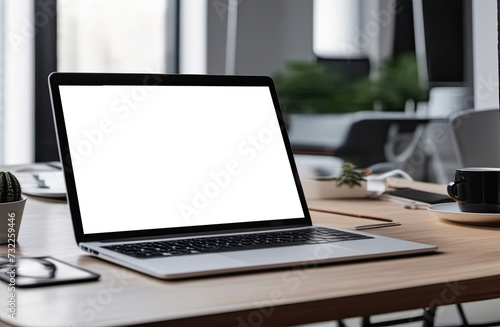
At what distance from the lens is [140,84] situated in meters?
1.06

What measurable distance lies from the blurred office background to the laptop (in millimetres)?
2901

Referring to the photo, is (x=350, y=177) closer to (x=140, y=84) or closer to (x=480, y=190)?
(x=480, y=190)

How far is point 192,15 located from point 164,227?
3.96m

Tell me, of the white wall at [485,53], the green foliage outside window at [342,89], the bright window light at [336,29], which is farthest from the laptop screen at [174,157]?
the bright window light at [336,29]

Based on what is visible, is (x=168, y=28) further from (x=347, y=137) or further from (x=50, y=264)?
(x=50, y=264)

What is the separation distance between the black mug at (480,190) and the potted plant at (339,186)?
33cm

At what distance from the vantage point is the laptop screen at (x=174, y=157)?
3.14ft

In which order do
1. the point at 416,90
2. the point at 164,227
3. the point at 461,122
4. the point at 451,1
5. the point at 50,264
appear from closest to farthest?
1. the point at 50,264
2. the point at 164,227
3. the point at 461,122
4. the point at 451,1
5. the point at 416,90

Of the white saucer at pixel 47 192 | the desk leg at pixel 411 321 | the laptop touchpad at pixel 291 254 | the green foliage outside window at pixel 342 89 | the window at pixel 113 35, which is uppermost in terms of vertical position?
the window at pixel 113 35

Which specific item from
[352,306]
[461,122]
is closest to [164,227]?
[352,306]

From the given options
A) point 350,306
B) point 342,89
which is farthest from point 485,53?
point 350,306

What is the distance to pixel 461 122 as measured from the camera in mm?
2400

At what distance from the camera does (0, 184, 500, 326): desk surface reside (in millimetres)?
640

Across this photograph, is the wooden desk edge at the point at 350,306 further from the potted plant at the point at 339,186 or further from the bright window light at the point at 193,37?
the bright window light at the point at 193,37
